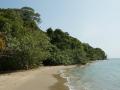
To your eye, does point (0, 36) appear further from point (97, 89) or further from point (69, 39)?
point (69, 39)

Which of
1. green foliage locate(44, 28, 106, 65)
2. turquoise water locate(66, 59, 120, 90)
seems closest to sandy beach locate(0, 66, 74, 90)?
turquoise water locate(66, 59, 120, 90)

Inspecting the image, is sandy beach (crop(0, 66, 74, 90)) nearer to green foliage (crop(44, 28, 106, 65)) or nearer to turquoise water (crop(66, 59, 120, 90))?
turquoise water (crop(66, 59, 120, 90))

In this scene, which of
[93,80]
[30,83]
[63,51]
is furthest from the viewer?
[63,51]

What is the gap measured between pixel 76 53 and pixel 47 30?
542 inches

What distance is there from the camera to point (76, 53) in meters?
82.2

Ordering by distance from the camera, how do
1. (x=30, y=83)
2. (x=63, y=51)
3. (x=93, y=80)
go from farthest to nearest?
(x=63, y=51)
(x=93, y=80)
(x=30, y=83)

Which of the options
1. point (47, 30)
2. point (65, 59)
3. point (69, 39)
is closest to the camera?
point (65, 59)

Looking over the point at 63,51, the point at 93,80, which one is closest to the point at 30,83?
the point at 93,80

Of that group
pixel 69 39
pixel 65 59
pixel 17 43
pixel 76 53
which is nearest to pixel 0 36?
pixel 17 43

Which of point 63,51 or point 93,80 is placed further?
point 63,51

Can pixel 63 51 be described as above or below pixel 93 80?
above

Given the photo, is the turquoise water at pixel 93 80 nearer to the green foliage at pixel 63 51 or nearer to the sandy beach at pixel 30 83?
the sandy beach at pixel 30 83

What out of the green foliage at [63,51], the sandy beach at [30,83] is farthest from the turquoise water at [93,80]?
the green foliage at [63,51]

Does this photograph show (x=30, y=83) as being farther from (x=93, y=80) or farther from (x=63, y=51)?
(x=63, y=51)
